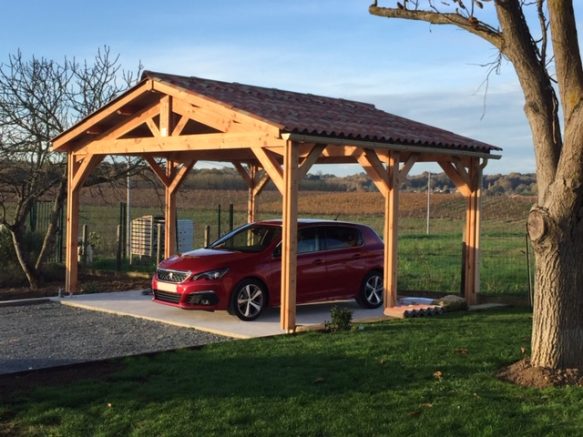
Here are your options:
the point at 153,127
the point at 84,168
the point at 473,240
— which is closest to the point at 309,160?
the point at 153,127

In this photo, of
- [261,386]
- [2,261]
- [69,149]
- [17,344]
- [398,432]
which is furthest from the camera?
[2,261]

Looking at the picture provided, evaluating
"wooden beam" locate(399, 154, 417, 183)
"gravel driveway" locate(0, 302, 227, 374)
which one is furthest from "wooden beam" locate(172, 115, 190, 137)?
"wooden beam" locate(399, 154, 417, 183)

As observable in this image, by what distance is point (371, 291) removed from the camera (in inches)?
522

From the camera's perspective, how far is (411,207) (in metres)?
47.0

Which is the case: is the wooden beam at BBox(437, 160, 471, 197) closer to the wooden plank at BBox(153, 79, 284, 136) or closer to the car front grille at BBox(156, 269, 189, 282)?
the wooden plank at BBox(153, 79, 284, 136)

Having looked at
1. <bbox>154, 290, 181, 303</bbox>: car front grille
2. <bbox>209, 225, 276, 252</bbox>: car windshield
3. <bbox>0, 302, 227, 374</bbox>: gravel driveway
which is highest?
<bbox>209, 225, 276, 252</bbox>: car windshield

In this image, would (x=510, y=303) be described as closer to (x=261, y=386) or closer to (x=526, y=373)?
(x=526, y=373)

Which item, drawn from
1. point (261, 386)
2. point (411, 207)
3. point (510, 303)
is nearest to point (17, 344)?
point (261, 386)

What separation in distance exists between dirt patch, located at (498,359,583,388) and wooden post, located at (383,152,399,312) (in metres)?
4.58

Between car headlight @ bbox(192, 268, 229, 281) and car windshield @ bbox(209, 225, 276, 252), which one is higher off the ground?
car windshield @ bbox(209, 225, 276, 252)

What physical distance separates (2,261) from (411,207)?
1322 inches

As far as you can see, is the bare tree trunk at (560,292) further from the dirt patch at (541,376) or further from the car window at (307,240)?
the car window at (307,240)

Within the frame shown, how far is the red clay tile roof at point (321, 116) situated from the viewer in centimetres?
1105

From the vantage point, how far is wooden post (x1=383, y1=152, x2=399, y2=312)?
12.0m
